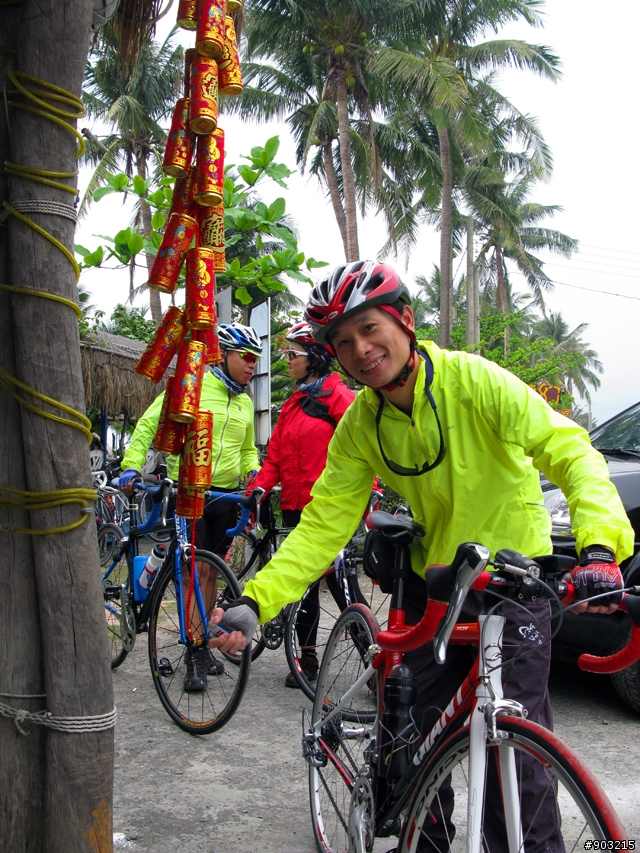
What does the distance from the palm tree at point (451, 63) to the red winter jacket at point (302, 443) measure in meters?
16.6

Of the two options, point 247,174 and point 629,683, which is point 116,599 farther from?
point 247,174

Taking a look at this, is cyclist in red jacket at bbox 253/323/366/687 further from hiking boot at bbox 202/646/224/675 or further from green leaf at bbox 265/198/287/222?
green leaf at bbox 265/198/287/222

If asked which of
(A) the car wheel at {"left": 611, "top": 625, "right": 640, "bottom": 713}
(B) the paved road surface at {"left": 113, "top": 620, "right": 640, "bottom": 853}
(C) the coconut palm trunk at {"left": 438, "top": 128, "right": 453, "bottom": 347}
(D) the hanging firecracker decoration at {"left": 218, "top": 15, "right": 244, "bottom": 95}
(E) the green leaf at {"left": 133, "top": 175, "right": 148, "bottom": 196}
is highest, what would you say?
(C) the coconut palm trunk at {"left": 438, "top": 128, "right": 453, "bottom": 347}

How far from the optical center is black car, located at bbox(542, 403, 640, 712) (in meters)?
4.27

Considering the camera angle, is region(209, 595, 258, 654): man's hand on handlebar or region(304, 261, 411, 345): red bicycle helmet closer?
region(209, 595, 258, 654): man's hand on handlebar

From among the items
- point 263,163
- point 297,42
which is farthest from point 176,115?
point 297,42

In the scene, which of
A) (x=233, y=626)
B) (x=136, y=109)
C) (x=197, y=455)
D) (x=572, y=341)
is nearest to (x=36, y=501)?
(x=233, y=626)

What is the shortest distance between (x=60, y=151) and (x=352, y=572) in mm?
3053

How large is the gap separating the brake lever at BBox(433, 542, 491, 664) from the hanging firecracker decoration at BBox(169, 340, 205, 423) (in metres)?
1.72

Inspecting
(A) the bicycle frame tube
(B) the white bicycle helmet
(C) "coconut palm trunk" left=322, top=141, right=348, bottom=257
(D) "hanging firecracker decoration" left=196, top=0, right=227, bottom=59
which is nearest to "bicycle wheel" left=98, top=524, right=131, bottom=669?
(A) the bicycle frame tube

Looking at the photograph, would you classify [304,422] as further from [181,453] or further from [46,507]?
[46,507]

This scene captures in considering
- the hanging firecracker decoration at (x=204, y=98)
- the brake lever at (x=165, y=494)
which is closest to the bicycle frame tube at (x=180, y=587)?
the brake lever at (x=165, y=494)

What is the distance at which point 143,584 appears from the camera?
4.95 meters

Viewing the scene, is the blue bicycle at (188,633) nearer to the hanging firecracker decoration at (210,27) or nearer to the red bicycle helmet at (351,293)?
the red bicycle helmet at (351,293)
